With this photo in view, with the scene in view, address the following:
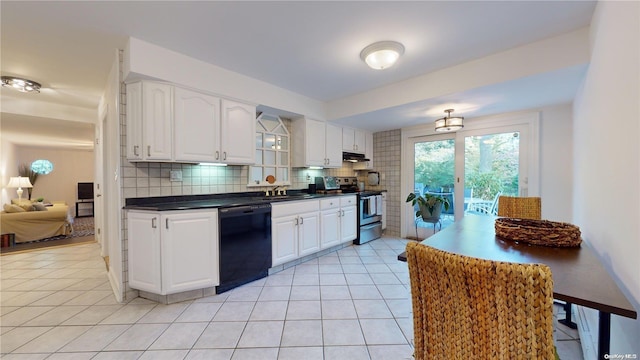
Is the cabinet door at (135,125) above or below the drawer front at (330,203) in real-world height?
above

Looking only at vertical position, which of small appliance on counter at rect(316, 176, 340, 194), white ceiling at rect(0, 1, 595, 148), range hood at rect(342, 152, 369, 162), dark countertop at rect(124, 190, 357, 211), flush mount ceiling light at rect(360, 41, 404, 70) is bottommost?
dark countertop at rect(124, 190, 357, 211)

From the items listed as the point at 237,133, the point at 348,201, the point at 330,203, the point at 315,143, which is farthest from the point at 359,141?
the point at 237,133

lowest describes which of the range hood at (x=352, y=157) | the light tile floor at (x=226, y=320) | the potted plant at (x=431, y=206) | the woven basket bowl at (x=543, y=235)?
the light tile floor at (x=226, y=320)

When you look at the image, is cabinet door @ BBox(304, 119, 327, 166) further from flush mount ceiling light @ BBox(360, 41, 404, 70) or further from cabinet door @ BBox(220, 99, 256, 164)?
flush mount ceiling light @ BBox(360, 41, 404, 70)

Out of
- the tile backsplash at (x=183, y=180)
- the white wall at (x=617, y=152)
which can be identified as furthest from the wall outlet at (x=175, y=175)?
the white wall at (x=617, y=152)

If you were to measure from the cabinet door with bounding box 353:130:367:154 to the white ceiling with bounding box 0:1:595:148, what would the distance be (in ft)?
5.08

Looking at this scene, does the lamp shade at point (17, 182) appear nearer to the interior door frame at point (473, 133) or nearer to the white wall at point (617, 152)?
the interior door frame at point (473, 133)

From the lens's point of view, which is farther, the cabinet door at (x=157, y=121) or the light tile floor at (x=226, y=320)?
the cabinet door at (x=157, y=121)

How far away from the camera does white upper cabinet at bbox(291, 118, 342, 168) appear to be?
368 centimetres

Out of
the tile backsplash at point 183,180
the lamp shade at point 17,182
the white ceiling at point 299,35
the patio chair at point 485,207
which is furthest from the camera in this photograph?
the lamp shade at point 17,182

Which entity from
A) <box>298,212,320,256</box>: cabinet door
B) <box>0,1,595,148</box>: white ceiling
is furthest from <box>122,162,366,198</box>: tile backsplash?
<box>0,1,595,148</box>: white ceiling

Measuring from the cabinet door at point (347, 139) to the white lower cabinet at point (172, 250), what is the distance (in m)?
2.60

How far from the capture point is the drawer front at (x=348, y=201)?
3754 millimetres

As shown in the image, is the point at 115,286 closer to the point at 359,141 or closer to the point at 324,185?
the point at 324,185
